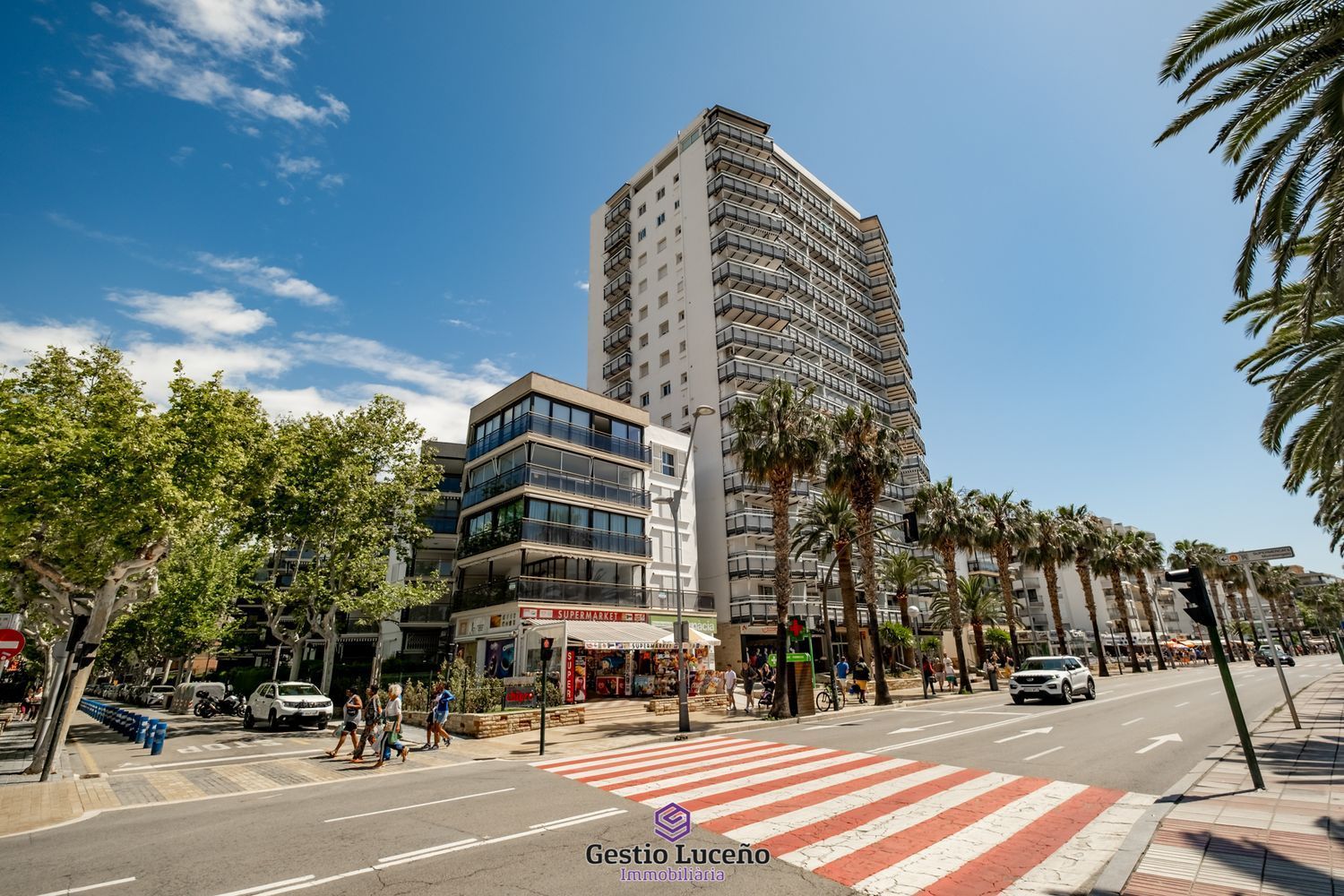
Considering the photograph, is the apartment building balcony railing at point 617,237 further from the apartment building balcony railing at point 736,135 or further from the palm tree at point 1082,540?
the palm tree at point 1082,540

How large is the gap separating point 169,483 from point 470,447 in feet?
71.2

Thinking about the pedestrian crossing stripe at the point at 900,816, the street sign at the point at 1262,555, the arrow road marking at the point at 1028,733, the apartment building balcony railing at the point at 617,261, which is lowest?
the arrow road marking at the point at 1028,733

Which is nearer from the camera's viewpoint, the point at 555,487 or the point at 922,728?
the point at 922,728

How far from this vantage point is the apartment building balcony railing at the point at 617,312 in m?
55.1

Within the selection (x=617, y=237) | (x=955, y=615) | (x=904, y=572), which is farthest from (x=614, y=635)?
(x=617, y=237)

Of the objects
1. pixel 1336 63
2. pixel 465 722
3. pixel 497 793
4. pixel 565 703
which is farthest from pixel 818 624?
pixel 1336 63

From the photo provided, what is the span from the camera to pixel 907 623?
47.3 metres

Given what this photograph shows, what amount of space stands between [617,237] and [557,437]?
104 ft

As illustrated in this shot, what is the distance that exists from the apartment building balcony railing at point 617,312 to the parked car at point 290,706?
39.8 m

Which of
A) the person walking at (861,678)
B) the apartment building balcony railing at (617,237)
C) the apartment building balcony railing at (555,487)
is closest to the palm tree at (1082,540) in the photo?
the person walking at (861,678)

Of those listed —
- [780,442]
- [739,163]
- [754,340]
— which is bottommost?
[780,442]

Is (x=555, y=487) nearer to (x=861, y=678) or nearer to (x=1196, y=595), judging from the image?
(x=861, y=678)

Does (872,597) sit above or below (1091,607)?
above

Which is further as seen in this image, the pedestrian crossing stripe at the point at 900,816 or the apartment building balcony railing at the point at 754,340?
the apartment building balcony railing at the point at 754,340
